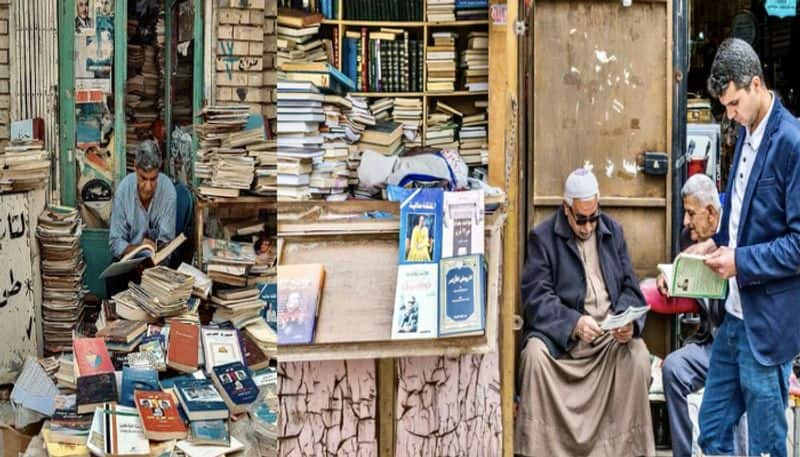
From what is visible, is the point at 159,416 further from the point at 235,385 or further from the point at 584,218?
the point at 584,218

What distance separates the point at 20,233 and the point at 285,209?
3.62ft

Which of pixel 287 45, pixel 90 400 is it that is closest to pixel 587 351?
pixel 287 45

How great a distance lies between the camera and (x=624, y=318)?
4742 mm

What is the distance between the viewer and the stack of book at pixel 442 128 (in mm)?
5047

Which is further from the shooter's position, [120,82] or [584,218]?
[584,218]

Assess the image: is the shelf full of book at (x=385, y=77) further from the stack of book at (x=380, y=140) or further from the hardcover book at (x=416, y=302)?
the hardcover book at (x=416, y=302)

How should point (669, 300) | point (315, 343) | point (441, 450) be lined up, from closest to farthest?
1. point (315, 343)
2. point (441, 450)
3. point (669, 300)

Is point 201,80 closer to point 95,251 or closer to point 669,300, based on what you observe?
point 95,251

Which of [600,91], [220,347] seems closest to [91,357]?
[220,347]

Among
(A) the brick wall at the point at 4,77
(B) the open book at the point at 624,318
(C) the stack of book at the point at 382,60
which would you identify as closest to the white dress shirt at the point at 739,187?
(B) the open book at the point at 624,318

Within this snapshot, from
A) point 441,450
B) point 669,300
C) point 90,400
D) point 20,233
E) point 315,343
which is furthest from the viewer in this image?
point 669,300

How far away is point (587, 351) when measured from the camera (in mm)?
4969

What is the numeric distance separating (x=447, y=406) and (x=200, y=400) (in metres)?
1.10

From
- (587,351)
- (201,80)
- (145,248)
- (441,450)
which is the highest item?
(201,80)
